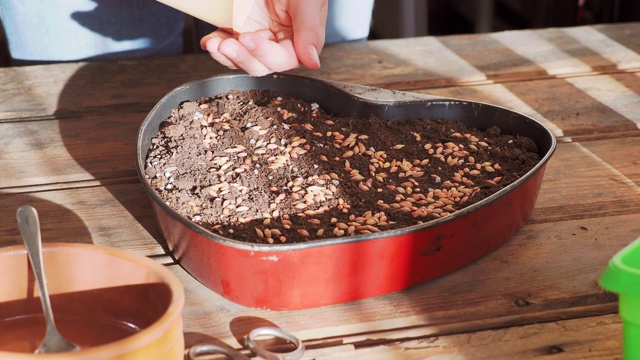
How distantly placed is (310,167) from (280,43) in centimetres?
28

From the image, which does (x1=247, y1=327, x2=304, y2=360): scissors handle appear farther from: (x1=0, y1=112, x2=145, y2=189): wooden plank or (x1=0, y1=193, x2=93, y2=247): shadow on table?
(x1=0, y1=112, x2=145, y2=189): wooden plank

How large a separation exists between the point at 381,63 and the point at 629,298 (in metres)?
0.96

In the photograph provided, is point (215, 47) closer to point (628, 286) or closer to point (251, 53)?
point (251, 53)

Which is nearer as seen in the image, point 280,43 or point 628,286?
point 628,286

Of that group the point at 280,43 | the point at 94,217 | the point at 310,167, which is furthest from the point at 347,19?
the point at 94,217

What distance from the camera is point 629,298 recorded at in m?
0.68

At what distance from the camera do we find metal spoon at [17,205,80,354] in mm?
707

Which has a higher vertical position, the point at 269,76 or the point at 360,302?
the point at 269,76

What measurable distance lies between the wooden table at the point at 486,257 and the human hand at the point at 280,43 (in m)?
0.21

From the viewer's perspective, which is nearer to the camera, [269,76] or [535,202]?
[535,202]

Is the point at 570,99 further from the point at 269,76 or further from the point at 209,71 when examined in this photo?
the point at 209,71

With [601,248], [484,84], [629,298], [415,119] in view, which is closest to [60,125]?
[415,119]

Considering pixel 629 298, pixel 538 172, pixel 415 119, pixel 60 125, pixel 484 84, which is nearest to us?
pixel 629 298

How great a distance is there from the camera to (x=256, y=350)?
31.1 inches
